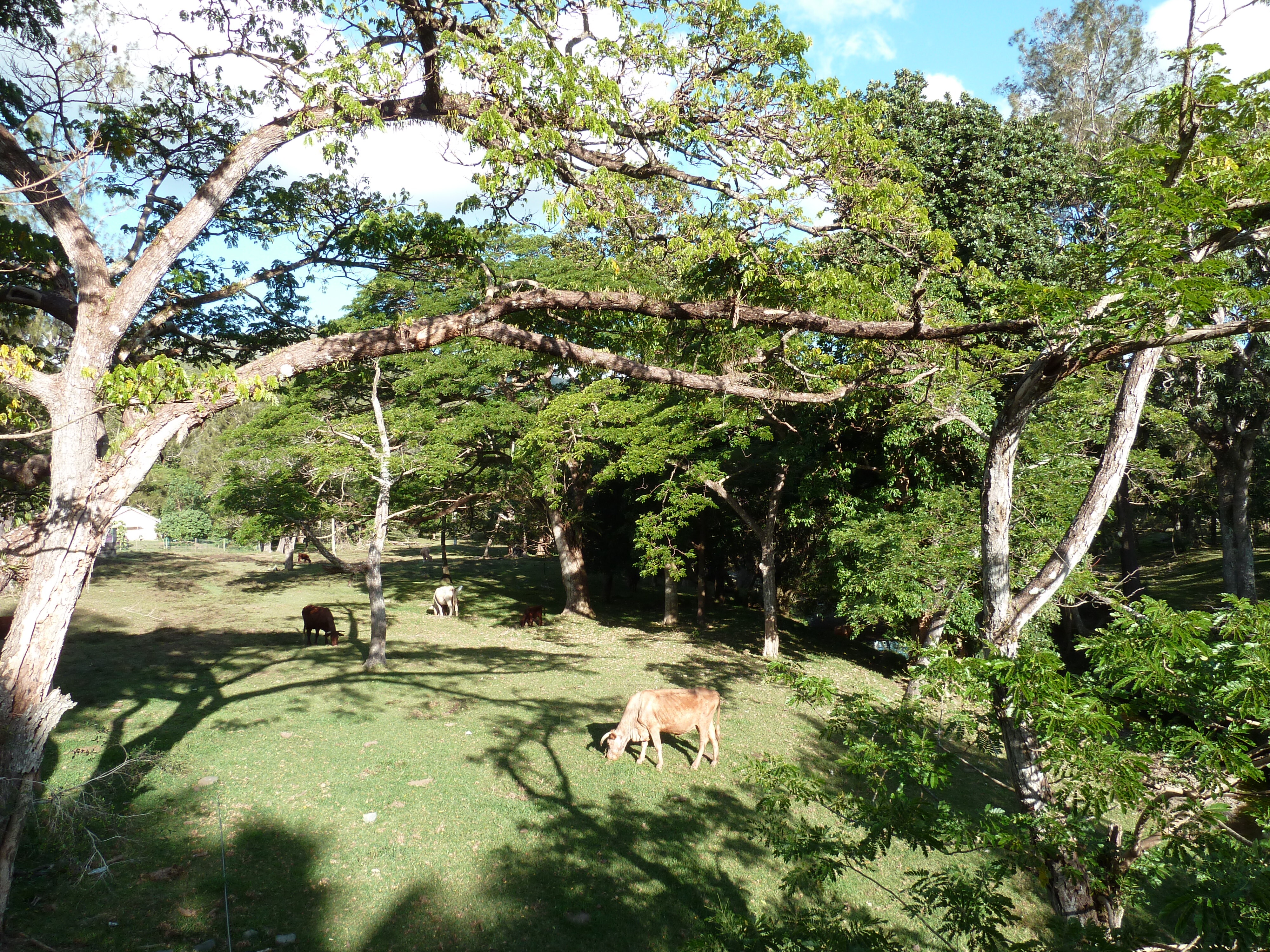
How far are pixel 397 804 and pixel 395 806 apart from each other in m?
0.05

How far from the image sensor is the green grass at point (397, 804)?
19.8ft

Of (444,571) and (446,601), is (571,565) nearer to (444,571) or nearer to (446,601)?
(446,601)

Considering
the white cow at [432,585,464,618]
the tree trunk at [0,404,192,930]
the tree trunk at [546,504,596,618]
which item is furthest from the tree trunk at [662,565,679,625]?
the tree trunk at [0,404,192,930]

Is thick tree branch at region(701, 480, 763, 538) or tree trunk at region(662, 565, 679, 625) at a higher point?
thick tree branch at region(701, 480, 763, 538)

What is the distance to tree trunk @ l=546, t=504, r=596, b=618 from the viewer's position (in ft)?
82.6

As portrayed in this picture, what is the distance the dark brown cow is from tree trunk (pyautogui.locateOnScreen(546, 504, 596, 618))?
29.1 feet

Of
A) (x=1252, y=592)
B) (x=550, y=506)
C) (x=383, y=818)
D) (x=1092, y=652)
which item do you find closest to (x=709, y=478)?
(x=550, y=506)

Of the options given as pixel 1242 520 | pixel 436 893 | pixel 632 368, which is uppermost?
pixel 632 368

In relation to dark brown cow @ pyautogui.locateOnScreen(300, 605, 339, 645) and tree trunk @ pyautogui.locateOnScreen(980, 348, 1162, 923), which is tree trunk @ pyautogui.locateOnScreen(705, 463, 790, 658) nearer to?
dark brown cow @ pyautogui.locateOnScreen(300, 605, 339, 645)

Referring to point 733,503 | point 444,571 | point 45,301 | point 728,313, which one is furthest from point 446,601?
point 728,313

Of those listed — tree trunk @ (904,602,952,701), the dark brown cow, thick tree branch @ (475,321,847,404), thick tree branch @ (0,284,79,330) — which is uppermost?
thick tree branch @ (0,284,79,330)

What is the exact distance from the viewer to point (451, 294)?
22641 millimetres

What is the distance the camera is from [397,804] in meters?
8.06

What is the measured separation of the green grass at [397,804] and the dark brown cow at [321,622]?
21.4 inches
